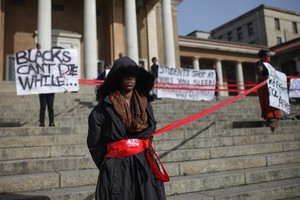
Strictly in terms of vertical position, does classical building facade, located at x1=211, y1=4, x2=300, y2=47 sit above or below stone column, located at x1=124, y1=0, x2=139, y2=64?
above

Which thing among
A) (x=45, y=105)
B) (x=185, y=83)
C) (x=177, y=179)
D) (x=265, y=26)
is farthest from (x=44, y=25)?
(x=265, y=26)

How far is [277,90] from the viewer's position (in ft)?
22.6

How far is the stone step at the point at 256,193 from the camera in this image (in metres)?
3.75

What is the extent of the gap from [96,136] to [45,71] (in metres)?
6.19

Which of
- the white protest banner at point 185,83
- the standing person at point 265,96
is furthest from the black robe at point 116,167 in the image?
the white protest banner at point 185,83

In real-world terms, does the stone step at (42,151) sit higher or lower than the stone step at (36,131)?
lower

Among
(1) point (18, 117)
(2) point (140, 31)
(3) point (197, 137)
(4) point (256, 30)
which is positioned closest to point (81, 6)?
(2) point (140, 31)

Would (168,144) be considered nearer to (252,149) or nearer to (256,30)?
(252,149)

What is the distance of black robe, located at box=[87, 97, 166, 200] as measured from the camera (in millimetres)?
2168

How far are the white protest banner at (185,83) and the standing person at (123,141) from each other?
28.4ft

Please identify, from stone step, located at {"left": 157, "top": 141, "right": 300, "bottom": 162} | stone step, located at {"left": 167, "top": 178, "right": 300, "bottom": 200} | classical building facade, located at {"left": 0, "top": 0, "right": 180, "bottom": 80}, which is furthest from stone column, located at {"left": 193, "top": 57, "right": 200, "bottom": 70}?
stone step, located at {"left": 167, "top": 178, "right": 300, "bottom": 200}

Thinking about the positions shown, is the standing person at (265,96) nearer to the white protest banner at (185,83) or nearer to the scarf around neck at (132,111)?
the white protest banner at (185,83)

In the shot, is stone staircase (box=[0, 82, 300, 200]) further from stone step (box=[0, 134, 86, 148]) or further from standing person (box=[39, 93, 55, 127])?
standing person (box=[39, 93, 55, 127])

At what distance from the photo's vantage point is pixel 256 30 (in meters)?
45.8
